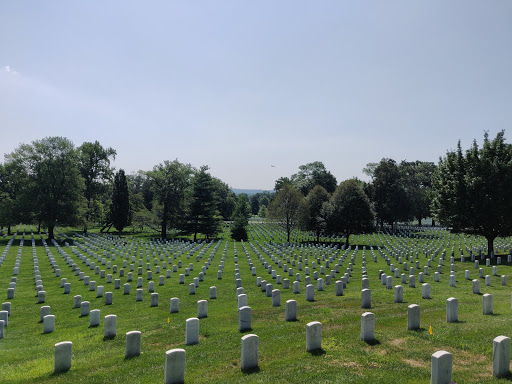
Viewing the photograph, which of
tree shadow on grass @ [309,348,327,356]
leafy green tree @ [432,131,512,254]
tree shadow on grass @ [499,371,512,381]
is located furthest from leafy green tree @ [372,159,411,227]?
tree shadow on grass @ [499,371,512,381]

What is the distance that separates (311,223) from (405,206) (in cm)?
2264

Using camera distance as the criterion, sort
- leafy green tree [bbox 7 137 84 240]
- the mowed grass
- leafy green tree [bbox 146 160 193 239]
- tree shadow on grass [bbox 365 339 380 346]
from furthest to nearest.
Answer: leafy green tree [bbox 146 160 193 239] → leafy green tree [bbox 7 137 84 240] → tree shadow on grass [bbox 365 339 380 346] → the mowed grass

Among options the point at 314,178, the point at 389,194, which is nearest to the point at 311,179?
the point at 314,178

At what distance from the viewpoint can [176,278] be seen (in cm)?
2284

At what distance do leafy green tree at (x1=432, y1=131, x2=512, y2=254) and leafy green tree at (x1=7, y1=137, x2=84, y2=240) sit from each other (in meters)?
46.6

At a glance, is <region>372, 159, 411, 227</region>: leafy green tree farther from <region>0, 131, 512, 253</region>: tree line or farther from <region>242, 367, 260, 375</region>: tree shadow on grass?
<region>242, 367, 260, 375</region>: tree shadow on grass

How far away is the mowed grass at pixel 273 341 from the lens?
6.85 m

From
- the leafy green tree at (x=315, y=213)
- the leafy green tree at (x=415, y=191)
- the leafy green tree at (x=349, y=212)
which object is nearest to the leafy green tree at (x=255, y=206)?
the leafy green tree at (x=415, y=191)

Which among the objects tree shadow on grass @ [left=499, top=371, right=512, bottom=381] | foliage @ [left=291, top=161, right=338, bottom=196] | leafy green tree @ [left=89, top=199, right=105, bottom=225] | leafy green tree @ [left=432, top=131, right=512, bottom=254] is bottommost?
tree shadow on grass @ [left=499, top=371, right=512, bottom=381]

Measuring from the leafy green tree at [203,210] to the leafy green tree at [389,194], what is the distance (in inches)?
1152

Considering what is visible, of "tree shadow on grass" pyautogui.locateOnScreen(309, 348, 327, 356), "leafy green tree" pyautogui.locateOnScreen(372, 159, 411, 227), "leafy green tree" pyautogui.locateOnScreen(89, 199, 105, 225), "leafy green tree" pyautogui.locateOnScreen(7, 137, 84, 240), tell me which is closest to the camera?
"tree shadow on grass" pyautogui.locateOnScreen(309, 348, 327, 356)

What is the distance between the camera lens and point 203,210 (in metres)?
55.5

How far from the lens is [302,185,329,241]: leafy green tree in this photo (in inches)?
1966

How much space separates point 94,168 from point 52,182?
81.8 ft
